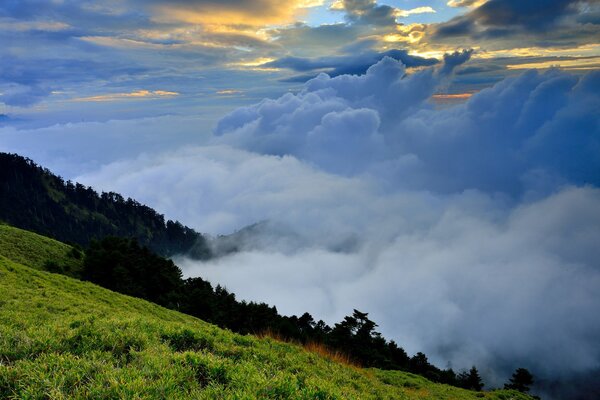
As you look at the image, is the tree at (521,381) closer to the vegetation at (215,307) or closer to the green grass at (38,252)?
the vegetation at (215,307)

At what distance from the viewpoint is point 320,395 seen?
920 cm

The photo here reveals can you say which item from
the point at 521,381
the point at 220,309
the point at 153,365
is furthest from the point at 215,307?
the point at 153,365

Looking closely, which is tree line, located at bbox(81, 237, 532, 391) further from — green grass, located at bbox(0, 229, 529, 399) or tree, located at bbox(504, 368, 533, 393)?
green grass, located at bbox(0, 229, 529, 399)

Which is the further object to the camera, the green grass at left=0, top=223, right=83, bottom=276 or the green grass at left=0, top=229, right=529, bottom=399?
the green grass at left=0, top=223, right=83, bottom=276

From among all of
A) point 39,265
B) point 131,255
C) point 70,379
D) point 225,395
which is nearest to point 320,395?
point 225,395

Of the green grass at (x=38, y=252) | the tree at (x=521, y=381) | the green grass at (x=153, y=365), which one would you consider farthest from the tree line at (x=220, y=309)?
the green grass at (x=153, y=365)

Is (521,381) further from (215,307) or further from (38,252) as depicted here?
(38,252)

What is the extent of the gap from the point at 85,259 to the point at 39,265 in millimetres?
8913

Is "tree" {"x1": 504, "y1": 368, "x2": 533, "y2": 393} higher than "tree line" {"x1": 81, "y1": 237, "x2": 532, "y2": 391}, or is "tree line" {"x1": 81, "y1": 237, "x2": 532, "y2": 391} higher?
"tree" {"x1": 504, "y1": 368, "x2": 533, "y2": 393}

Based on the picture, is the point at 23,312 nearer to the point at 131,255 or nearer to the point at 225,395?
the point at 225,395

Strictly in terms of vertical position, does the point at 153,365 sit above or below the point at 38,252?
above

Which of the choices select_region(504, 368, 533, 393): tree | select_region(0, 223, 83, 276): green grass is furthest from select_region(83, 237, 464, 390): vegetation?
select_region(504, 368, 533, 393): tree

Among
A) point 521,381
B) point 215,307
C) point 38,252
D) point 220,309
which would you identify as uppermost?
point 521,381

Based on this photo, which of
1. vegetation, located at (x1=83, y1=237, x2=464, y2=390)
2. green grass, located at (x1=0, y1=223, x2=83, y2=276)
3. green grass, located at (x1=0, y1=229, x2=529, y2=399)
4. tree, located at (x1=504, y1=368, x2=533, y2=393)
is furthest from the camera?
tree, located at (x1=504, y1=368, x2=533, y2=393)
